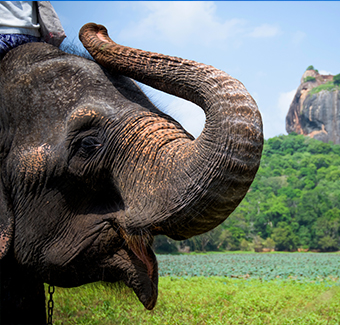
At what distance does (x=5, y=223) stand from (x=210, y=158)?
3.60 feet

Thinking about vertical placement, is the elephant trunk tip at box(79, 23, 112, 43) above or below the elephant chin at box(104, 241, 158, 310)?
above

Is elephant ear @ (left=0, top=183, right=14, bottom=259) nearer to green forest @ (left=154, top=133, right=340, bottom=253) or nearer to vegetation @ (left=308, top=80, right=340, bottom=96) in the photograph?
green forest @ (left=154, top=133, right=340, bottom=253)

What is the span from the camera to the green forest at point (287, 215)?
25.8 meters

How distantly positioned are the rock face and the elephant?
60.1 m

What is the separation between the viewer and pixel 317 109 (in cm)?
5778

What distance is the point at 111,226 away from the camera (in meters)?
1.69

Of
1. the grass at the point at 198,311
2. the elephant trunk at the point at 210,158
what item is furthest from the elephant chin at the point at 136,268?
the grass at the point at 198,311

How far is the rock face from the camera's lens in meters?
56.7

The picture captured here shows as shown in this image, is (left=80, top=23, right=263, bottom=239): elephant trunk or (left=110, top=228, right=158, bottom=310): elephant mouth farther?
(left=110, top=228, right=158, bottom=310): elephant mouth

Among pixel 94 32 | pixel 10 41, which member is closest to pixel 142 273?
pixel 94 32

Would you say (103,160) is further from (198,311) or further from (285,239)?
(285,239)

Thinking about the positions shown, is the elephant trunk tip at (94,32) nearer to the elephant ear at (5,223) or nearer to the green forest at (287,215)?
the elephant ear at (5,223)

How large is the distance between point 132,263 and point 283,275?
8.58 m

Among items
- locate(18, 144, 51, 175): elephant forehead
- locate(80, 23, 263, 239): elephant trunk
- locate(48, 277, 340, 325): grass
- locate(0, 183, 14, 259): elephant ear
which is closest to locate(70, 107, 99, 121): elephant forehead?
locate(18, 144, 51, 175): elephant forehead
